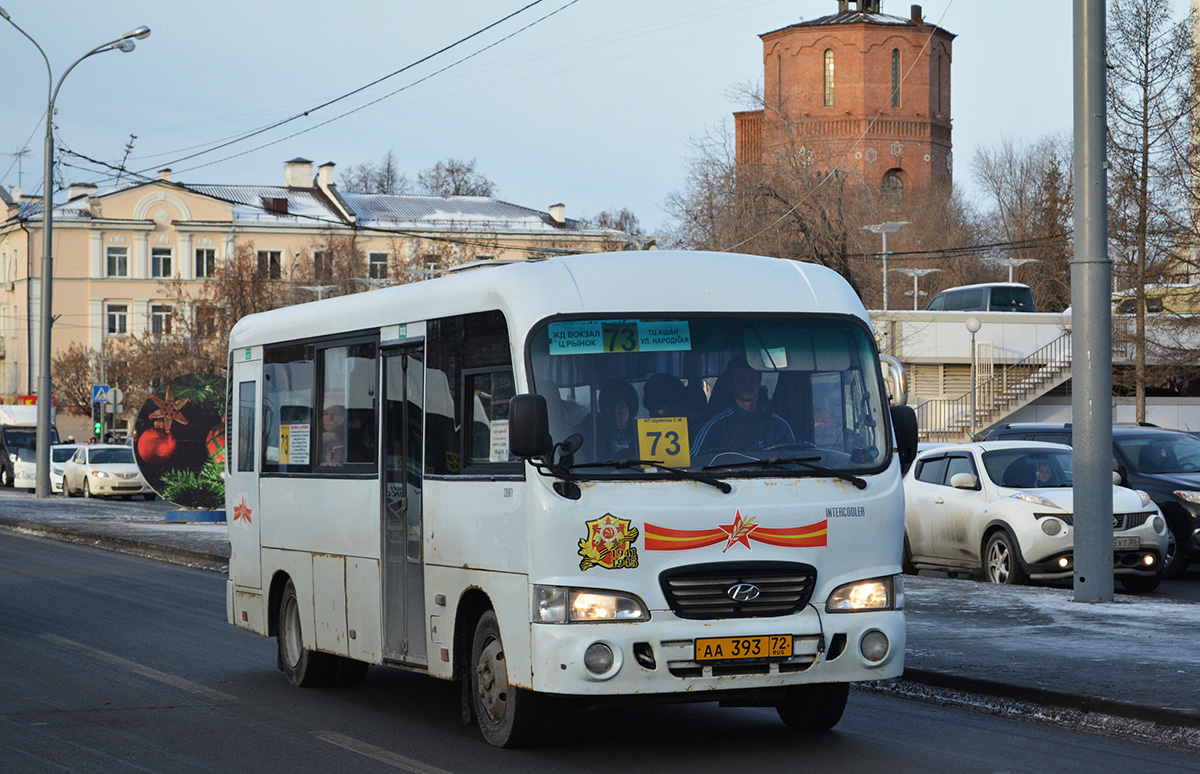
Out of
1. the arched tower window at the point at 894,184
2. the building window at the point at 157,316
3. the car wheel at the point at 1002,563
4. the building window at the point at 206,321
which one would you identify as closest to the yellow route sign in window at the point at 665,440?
the car wheel at the point at 1002,563

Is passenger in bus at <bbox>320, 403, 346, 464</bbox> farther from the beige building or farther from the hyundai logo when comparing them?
the beige building

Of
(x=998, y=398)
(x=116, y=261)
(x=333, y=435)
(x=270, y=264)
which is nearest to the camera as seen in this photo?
(x=333, y=435)

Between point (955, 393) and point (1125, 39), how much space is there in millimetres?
16452

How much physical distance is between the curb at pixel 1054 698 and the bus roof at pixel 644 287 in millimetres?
2675

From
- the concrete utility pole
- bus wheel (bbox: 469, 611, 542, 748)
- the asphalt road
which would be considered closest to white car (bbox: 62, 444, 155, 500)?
the asphalt road

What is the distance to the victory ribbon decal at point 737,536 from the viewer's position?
7863 mm

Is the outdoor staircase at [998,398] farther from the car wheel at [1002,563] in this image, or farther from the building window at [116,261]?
the building window at [116,261]

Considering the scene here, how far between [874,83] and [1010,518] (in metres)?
69.9

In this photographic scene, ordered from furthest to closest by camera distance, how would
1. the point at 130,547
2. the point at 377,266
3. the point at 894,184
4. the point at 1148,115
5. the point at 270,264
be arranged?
the point at 894,184
the point at 270,264
the point at 377,266
the point at 1148,115
the point at 130,547

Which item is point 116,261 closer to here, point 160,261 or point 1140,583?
point 160,261

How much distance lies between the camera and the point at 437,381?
366 inches

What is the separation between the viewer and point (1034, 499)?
17.0 metres

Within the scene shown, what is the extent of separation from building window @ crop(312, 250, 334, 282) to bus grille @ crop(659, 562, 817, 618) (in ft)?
219

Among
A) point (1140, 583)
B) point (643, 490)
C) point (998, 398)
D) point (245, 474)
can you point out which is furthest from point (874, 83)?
point (643, 490)
